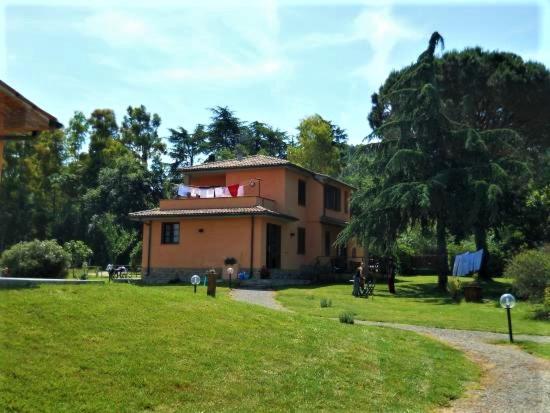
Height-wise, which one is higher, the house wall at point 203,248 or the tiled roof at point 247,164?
the tiled roof at point 247,164

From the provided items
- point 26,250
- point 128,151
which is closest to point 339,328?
point 26,250

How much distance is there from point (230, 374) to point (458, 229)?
2479 centimetres

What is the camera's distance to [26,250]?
23031 millimetres

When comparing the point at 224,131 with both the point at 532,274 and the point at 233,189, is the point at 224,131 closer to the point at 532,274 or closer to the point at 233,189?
the point at 233,189

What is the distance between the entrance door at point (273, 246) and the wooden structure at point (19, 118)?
21273mm

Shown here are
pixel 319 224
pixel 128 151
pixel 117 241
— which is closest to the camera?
pixel 319 224

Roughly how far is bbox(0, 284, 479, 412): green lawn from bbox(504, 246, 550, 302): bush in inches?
377

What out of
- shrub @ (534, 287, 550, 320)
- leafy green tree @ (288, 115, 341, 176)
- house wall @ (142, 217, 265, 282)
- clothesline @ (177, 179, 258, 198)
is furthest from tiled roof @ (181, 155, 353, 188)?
leafy green tree @ (288, 115, 341, 176)

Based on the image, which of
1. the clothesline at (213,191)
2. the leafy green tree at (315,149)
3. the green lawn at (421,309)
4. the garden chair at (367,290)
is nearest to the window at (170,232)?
the clothesline at (213,191)

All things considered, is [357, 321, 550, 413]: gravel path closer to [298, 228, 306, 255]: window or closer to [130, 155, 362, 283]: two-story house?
[130, 155, 362, 283]: two-story house

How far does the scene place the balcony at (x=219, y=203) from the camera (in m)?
32.3

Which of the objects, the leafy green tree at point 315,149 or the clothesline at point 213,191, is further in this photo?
the leafy green tree at point 315,149

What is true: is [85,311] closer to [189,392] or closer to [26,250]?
[189,392]

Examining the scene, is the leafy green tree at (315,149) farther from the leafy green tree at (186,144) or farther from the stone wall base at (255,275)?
the stone wall base at (255,275)
